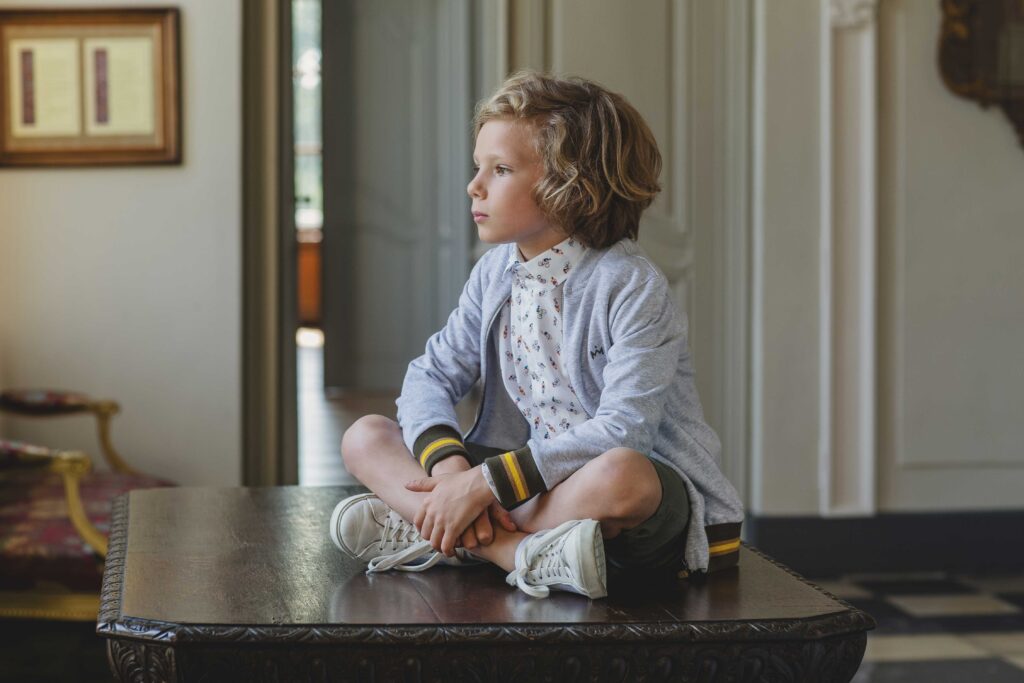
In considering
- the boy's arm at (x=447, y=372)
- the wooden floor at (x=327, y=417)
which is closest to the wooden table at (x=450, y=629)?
the boy's arm at (x=447, y=372)

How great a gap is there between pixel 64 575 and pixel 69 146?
1523mm

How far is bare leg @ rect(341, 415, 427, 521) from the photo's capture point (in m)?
1.43

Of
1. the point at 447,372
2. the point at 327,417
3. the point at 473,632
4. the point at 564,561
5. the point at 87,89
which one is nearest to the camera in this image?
the point at 473,632

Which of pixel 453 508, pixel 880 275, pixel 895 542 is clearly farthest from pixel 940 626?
pixel 453 508

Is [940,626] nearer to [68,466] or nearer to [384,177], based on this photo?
[68,466]

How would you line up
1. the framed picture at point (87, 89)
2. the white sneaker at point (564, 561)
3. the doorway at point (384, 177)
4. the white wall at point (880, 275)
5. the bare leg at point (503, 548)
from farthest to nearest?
the doorway at point (384, 177) → the white wall at point (880, 275) → the framed picture at point (87, 89) → the bare leg at point (503, 548) → the white sneaker at point (564, 561)

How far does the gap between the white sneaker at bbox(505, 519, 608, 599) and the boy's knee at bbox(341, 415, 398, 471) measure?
0.89 feet

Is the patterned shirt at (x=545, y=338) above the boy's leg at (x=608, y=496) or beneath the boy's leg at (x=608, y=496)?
above

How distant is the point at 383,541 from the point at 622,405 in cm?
33

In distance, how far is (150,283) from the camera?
152 inches

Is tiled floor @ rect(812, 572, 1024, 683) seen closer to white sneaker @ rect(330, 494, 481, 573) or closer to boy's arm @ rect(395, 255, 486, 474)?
boy's arm @ rect(395, 255, 486, 474)

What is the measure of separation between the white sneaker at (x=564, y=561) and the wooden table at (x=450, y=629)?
2 centimetres

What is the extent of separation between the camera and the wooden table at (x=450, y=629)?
113cm

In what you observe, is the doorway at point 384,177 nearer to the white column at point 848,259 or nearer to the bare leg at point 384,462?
the white column at point 848,259
